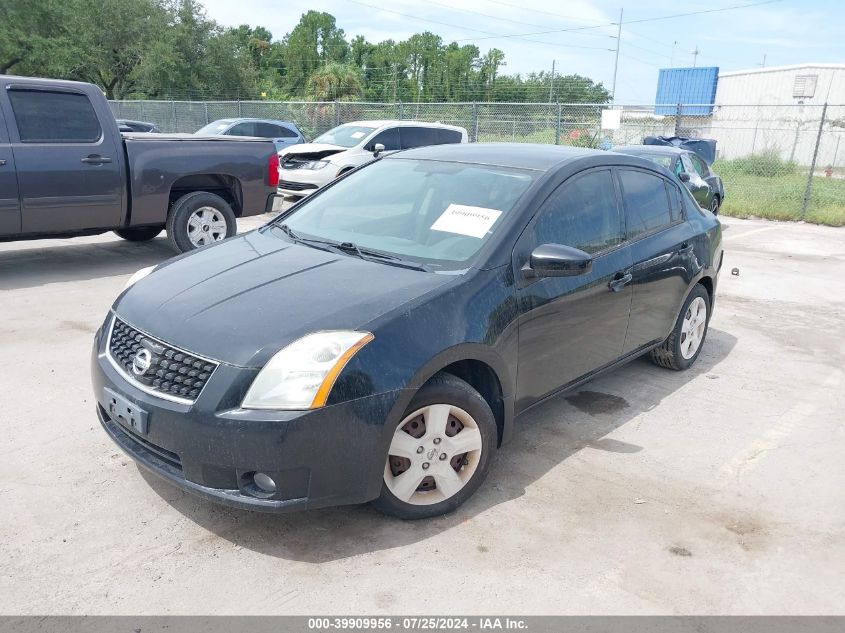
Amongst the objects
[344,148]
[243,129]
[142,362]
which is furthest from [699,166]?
[142,362]

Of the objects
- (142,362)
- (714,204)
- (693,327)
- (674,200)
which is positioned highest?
(674,200)

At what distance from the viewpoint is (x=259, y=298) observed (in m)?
3.11

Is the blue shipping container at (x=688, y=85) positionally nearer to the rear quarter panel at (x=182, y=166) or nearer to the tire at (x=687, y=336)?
the rear quarter panel at (x=182, y=166)

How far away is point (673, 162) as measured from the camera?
1236cm

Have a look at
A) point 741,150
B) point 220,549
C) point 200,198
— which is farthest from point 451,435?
point 741,150

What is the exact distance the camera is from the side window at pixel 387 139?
1362 cm

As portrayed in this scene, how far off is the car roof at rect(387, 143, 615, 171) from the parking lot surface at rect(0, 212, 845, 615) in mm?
1554

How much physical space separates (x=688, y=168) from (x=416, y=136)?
526cm

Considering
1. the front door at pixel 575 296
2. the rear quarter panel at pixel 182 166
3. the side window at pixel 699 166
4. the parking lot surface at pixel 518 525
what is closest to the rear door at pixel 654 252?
the front door at pixel 575 296

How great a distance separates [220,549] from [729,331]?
17.0 feet

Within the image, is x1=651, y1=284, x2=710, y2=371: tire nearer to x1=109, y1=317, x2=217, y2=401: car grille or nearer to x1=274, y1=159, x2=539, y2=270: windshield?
x1=274, y1=159, x2=539, y2=270: windshield

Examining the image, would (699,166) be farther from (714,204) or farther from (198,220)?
(198,220)

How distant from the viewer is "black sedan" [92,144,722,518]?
2709mm

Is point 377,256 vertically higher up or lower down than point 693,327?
higher up
